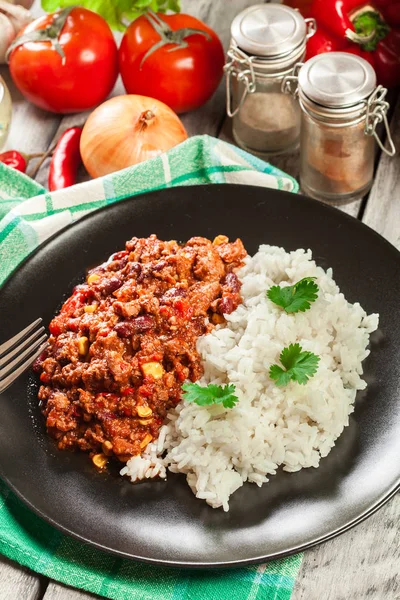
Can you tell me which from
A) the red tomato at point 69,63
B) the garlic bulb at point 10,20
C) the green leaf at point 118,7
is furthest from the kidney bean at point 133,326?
the garlic bulb at point 10,20

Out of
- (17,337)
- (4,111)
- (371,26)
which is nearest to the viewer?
(17,337)

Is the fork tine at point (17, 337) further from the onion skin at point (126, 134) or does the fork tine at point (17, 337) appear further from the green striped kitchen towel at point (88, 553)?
the onion skin at point (126, 134)

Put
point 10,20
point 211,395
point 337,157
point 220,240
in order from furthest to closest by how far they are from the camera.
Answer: point 10,20 < point 337,157 < point 220,240 < point 211,395

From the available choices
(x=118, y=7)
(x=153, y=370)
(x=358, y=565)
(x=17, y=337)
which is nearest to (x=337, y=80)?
(x=153, y=370)

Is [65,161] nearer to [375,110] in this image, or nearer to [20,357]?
[20,357]

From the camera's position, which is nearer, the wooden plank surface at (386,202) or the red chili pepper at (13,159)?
the wooden plank surface at (386,202)

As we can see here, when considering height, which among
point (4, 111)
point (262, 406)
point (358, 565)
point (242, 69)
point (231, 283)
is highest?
point (242, 69)

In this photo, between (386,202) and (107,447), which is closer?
(107,447)

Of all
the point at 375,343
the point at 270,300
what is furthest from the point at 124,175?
the point at 375,343
